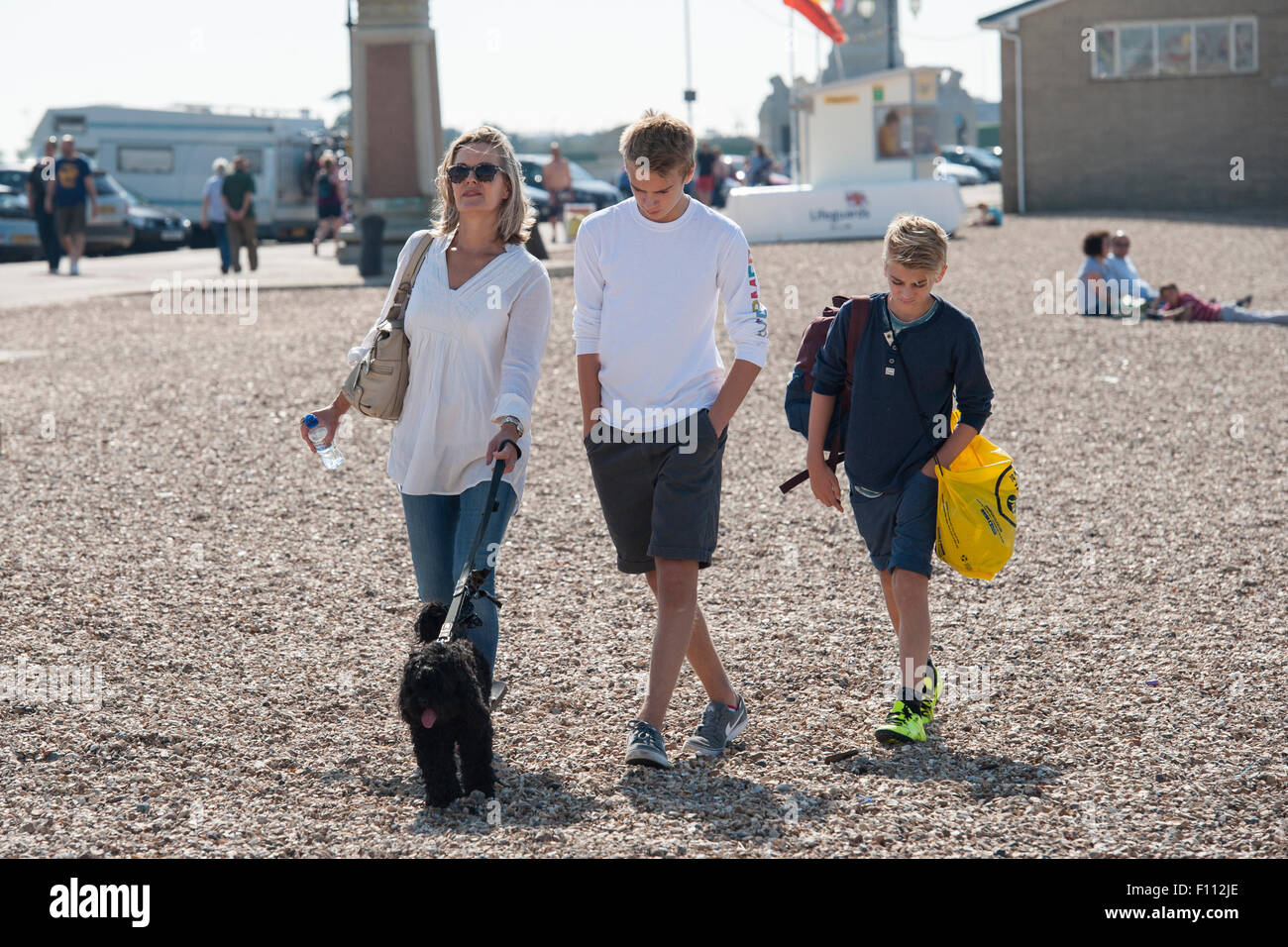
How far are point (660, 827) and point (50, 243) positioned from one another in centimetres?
2185

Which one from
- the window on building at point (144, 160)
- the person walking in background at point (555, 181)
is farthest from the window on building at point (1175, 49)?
the window on building at point (144, 160)

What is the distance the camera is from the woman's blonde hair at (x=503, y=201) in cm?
414

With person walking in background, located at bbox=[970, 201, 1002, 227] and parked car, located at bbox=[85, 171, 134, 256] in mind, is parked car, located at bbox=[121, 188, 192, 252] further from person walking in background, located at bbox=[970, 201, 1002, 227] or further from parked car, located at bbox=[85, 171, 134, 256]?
person walking in background, located at bbox=[970, 201, 1002, 227]

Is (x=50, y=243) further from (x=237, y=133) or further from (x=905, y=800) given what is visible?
(x=905, y=800)

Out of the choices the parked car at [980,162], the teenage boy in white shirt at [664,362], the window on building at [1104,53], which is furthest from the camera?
the parked car at [980,162]

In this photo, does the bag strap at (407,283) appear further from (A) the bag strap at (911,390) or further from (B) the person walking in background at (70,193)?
(B) the person walking in background at (70,193)

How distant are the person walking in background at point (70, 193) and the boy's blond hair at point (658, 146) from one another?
61.2 feet

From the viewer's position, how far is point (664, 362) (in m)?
4.00

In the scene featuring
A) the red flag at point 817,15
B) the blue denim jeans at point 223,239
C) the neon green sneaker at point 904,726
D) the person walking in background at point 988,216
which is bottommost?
the neon green sneaker at point 904,726

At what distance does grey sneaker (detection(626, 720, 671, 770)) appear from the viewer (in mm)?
4062

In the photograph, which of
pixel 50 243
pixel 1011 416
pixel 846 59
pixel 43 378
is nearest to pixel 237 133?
pixel 50 243

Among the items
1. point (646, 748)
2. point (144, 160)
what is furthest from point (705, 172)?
point (646, 748)

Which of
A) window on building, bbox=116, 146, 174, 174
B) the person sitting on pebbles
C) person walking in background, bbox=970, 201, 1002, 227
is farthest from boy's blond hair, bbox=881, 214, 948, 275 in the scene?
window on building, bbox=116, 146, 174, 174

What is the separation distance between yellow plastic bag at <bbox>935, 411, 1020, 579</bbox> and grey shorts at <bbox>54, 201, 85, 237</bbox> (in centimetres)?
1945
